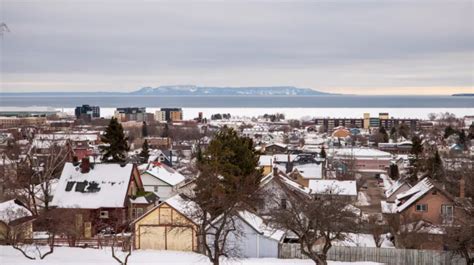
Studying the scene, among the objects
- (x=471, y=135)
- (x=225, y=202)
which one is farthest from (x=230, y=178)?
(x=471, y=135)

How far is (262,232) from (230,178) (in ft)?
19.7

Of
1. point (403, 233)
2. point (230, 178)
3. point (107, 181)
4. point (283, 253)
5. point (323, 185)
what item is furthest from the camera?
point (323, 185)

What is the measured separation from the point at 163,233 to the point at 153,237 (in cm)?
63

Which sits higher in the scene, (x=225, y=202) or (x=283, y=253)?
(x=225, y=202)

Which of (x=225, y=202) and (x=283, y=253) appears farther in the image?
(x=283, y=253)

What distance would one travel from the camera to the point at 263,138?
475ft

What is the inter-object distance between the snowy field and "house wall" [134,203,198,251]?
1378mm

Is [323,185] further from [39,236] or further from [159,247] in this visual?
[39,236]

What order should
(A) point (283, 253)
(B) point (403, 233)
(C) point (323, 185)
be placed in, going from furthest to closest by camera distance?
(C) point (323, 185) < (B) point (403, 233) < (A) point (283, 253)

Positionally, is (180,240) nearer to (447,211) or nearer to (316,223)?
(316,223)

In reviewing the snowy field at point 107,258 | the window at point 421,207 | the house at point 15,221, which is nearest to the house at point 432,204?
the window at point 421,207

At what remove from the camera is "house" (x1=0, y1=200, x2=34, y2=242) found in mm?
32312

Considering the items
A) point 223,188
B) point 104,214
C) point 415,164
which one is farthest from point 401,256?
point 415,164

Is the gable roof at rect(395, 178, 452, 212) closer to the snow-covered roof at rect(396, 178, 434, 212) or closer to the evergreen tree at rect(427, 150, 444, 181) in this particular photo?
the snow-covered roof at rect(396, 178, 434, 212)
